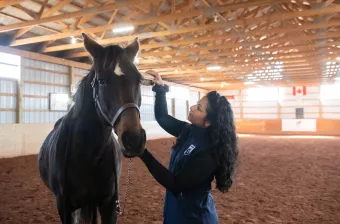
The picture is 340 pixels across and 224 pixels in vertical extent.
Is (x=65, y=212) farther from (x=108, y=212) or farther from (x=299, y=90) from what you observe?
(x=299, y=90)

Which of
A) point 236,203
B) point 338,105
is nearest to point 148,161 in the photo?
point 236,203

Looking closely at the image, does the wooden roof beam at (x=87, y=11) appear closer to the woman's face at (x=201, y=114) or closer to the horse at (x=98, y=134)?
the horse at (x=98, y=134)

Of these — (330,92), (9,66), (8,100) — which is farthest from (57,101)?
(330,92)

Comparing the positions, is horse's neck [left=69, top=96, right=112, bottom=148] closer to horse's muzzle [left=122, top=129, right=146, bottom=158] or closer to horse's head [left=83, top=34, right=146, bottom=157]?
horse's head [left=83, top=34, right=146, bottom=157]

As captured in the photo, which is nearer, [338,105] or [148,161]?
[148,161]

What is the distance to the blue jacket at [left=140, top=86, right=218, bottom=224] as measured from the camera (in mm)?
1656

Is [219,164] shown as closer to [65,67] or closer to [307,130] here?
[65,67]

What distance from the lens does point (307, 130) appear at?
22.0 m

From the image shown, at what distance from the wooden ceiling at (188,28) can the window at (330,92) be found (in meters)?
6.63

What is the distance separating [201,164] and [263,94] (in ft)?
89.2

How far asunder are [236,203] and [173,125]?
2517 mm

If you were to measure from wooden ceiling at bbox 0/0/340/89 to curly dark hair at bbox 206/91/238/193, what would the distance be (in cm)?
485

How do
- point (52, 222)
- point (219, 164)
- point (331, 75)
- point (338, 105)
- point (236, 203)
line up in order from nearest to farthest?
point (219, 164), point (52, 222), point (236, 203), point (331, 75), point (338, 105)

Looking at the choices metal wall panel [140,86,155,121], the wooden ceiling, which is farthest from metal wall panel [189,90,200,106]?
metal wall panel [140,86,155,121]
